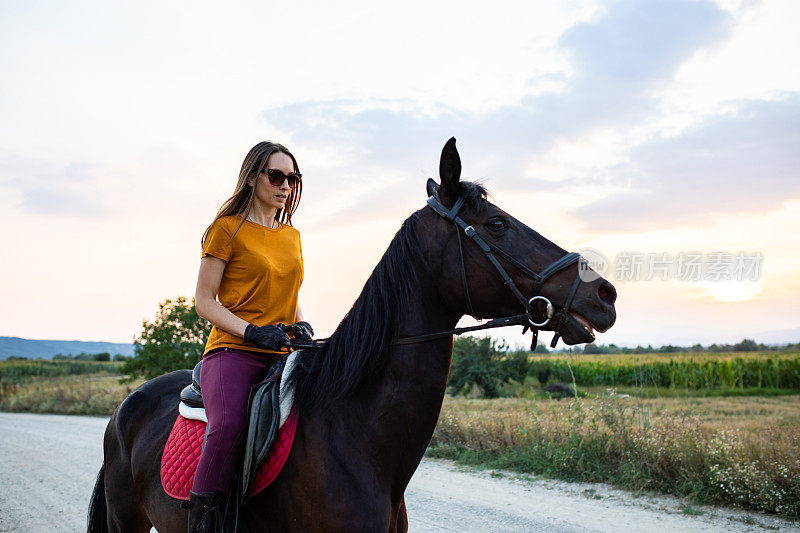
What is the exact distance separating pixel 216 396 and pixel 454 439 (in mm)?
7776

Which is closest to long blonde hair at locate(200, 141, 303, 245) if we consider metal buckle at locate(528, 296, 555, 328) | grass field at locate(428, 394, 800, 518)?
metal buckle at locate(528, 296, 555, 328)

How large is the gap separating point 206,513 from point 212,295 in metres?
0.98

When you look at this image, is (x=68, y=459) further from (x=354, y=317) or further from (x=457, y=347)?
(x=457, y=347)

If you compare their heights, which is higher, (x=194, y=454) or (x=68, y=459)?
(x=194, y=454)

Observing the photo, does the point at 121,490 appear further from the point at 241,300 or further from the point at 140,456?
the point at 241,300

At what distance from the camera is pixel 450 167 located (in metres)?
2.40

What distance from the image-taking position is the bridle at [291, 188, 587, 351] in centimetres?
226

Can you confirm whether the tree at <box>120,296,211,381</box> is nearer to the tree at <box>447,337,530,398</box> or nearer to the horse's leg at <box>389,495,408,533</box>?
the tree at <box>447,337,530,398</box>

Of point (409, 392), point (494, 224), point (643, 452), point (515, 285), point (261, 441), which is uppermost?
point (494, 224)

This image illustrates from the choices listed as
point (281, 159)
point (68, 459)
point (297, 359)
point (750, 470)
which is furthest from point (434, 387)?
point (68, 459)

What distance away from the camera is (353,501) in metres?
2.20

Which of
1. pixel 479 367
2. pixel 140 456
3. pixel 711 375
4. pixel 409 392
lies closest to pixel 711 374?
pixel 711 375

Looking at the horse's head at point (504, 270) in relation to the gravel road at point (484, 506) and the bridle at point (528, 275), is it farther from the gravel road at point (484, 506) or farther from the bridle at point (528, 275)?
the gravel road at point (484, 506)

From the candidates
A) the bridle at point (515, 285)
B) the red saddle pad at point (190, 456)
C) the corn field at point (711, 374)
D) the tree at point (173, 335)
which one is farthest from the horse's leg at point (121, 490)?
the corn field at point (711, 374)
